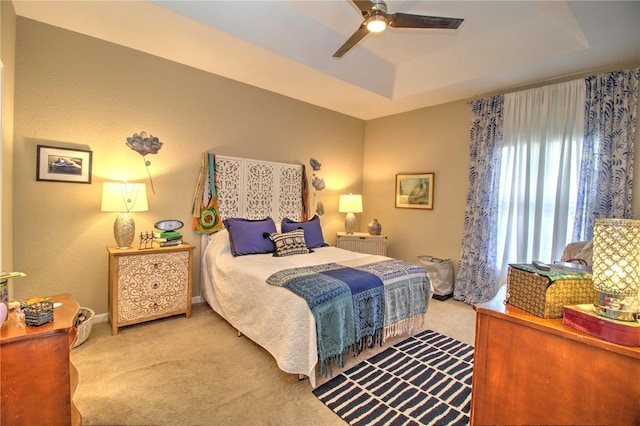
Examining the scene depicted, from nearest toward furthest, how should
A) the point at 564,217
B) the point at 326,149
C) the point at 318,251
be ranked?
the point at 564,217
the point at 318,251
the point at 326,149

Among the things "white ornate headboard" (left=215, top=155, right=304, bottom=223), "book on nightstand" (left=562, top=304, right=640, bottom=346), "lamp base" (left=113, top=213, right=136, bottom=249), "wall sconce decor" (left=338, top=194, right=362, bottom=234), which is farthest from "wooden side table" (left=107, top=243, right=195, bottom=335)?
"book on nightstand" (left=562, top=304, right=640, bottom=346)

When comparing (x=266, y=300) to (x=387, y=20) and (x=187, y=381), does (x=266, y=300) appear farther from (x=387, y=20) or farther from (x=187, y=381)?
(x=387, y=20)

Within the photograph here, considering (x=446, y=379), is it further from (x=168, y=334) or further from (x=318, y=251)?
(x=168, y=334)

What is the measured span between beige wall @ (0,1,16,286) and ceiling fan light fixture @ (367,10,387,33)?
2.50 metres

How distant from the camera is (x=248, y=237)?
10.7 feet

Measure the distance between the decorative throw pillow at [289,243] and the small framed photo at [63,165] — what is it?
1888 millimetres

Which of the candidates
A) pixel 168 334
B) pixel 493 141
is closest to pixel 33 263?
pixel 168 334

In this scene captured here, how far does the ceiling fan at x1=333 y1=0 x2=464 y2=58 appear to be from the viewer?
2090 mm

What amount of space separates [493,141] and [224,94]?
345 cm

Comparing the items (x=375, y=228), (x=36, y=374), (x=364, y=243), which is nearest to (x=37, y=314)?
(x=36, y=374)

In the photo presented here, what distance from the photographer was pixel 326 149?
4.90 meters

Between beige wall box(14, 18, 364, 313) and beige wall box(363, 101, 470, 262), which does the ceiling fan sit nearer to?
beige wall box(14, 18, 364, 313)

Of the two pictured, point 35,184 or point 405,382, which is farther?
point 35,184

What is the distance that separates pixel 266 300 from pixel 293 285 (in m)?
0.31
